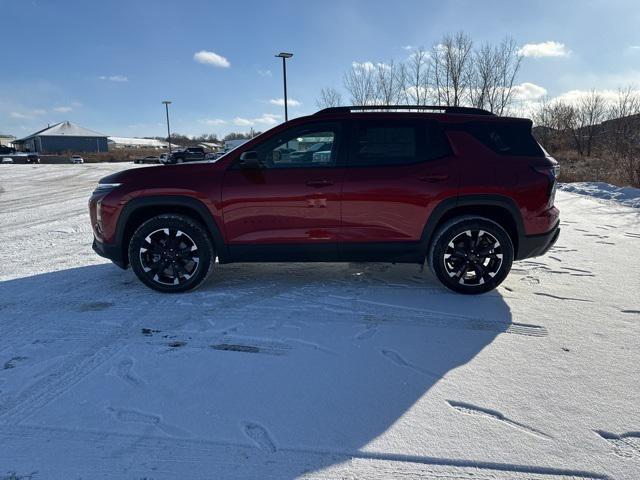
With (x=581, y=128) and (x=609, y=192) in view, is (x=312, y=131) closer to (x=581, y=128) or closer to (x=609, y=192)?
(x=609, y=192)

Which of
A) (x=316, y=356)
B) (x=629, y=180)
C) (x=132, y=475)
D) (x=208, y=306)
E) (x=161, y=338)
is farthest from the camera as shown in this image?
(x=629, y=180)

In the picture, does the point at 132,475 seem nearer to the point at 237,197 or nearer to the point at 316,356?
the point at 316,356

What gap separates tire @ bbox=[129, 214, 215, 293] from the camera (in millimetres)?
4059

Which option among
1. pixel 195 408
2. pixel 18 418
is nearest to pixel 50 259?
pixel 18 418

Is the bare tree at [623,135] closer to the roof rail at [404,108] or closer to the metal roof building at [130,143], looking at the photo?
the roof rail at [404,108]

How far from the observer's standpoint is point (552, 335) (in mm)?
3242

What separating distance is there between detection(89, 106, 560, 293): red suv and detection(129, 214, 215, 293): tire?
1 cm

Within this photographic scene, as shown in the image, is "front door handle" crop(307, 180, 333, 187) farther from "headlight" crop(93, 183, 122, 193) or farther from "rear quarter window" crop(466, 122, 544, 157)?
"headlight" crop(93, 183, 122, 193)

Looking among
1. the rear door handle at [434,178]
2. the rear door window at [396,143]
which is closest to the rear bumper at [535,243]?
the rear door handle at [434,178]

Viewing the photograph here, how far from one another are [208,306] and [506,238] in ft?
9.94

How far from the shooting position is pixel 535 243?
160 inches

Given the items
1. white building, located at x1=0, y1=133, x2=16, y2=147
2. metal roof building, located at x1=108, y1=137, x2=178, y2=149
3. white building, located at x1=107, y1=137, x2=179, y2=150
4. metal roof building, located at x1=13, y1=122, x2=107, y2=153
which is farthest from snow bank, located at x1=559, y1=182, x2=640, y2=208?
white building, located at x1=0, y1=133, x2=16, y2=147

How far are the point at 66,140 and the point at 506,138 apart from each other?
8725cm

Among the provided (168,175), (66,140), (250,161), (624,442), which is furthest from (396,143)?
(66,140)
